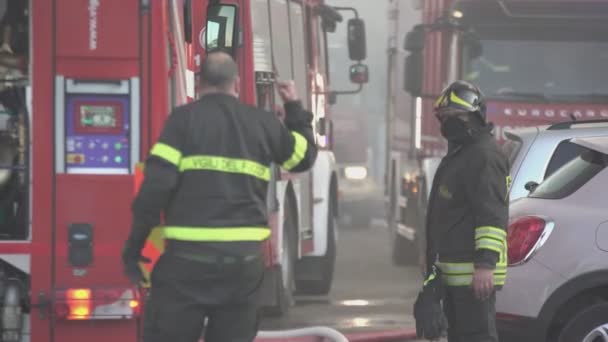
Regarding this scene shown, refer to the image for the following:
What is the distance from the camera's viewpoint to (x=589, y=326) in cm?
797

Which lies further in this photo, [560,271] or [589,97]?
[589,97]

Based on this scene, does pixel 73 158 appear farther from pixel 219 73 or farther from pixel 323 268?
pixel 323 268

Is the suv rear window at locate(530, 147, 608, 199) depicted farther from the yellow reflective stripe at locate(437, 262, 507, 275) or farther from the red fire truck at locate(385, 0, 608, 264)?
the red fire truck at locate(385, 0, 608, 264)

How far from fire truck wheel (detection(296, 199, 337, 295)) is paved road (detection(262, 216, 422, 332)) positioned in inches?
6.2

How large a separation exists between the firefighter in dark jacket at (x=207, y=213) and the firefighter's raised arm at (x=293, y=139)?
78mm

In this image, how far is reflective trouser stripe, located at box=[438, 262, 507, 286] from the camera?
23.0 feet

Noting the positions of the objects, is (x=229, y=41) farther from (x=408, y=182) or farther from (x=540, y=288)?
(x=408, y=182)

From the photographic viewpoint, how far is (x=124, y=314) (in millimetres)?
7039

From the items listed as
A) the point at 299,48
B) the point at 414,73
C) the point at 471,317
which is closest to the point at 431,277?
the point at 471,317

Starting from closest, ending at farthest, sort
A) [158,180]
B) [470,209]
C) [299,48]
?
[158,180], [470,209], [299,48]

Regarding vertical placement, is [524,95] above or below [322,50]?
below

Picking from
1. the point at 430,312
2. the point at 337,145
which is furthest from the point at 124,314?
the point at 337,145

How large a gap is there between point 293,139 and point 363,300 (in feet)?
25.8

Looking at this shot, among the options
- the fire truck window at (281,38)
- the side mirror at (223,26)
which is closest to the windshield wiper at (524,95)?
the fire truck window at (281,38)
